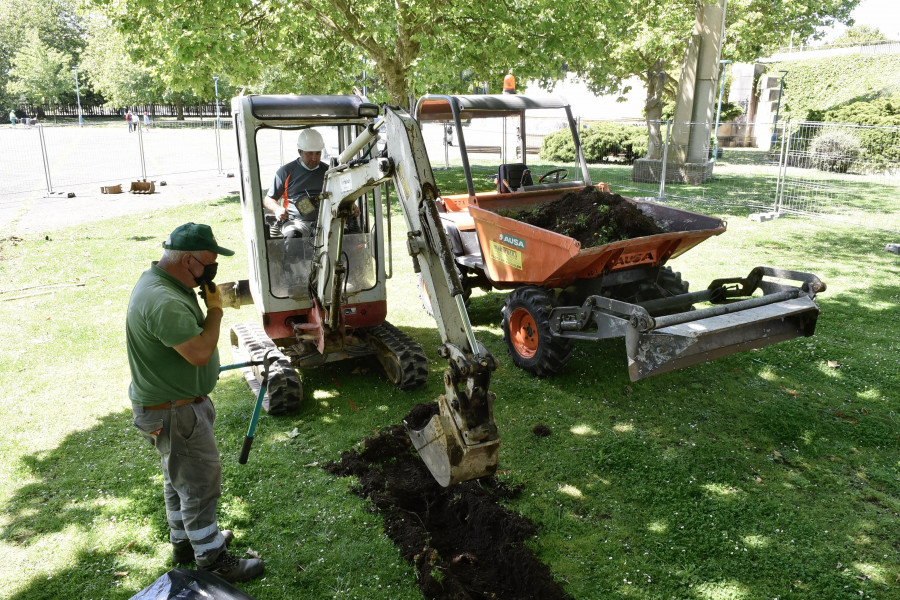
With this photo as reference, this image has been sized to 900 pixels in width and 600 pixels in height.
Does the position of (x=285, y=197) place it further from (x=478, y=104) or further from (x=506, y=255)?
(x=478, y=104)

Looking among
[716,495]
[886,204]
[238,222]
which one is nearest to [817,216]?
[886,204]

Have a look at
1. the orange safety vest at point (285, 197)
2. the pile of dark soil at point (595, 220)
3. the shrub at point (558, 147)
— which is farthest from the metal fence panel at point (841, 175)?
the orange safety vest at point (285, 197)

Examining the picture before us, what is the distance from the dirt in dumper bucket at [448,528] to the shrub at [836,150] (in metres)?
16.9

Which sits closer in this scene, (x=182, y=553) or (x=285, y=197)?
(x=182, y=553)

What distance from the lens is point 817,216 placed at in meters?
13.5

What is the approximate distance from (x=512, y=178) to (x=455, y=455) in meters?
4.79

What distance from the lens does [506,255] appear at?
6352 millimetres

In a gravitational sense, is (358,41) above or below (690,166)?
above

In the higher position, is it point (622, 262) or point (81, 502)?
point (622, 262)

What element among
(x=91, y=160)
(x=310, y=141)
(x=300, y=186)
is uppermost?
(x=310, y=141)

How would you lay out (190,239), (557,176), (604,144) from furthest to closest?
1. (604,144)
2. (557,176)
3. (190,239)

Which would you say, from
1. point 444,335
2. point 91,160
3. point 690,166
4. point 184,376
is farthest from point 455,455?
point 91,160

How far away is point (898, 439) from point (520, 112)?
209 inches

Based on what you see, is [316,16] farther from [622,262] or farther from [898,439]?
[898,439]
